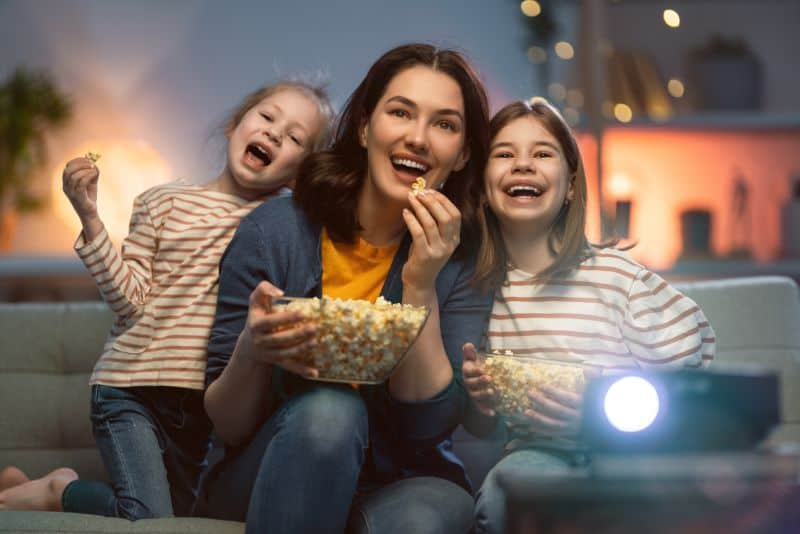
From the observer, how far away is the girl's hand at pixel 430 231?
4.61 feet

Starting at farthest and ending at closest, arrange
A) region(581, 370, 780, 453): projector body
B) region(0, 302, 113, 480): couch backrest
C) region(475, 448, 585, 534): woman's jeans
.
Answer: region(0, 302, 113, 480): couch backrest
region(475, 448, 585, 534): woman's jeans
region(581, 370, 780, 453): projector body

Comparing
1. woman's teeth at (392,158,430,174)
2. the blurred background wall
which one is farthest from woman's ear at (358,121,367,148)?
the blurred background wall

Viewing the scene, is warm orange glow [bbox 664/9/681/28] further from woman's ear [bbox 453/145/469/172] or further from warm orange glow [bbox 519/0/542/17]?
woman's ear [bbox 453/145/469/172]

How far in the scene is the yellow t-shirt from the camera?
1.55 meters

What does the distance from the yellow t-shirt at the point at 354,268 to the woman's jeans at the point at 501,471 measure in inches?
13.9

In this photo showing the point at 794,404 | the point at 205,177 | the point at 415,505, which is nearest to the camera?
the point at 415,505

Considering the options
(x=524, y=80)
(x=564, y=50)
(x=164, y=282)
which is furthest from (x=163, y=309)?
(x=564, y=50)

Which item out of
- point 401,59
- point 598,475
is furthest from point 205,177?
point 598,475

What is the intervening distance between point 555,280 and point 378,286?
30cm

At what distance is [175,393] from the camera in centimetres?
166

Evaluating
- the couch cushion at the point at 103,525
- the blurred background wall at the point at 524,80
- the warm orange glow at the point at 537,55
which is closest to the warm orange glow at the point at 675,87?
the blurred background wall at the point at 524,80

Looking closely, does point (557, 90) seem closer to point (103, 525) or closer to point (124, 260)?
point (124, 260)

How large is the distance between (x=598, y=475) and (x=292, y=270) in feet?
2.40

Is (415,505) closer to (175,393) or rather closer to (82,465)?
(175,393)
